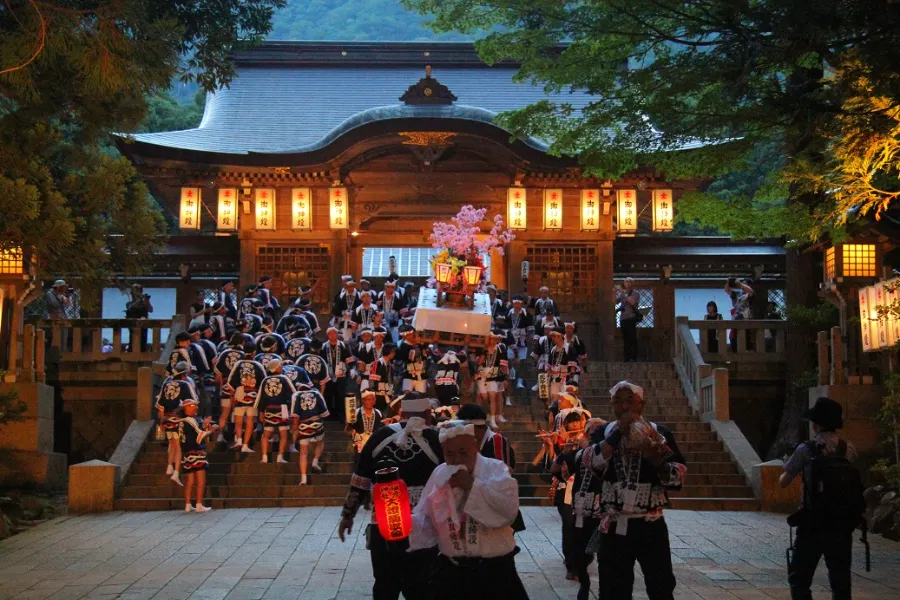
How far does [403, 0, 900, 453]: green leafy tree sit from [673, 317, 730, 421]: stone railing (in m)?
5.21

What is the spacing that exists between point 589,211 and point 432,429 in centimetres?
1603

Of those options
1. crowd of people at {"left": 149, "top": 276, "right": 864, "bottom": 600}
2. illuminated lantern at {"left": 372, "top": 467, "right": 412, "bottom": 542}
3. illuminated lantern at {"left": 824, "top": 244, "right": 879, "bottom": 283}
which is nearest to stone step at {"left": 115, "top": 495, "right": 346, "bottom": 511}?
crowd of people at {"left": 149, "top": 276, "right": 864, "bottom": 600}

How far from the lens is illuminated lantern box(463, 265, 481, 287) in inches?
703

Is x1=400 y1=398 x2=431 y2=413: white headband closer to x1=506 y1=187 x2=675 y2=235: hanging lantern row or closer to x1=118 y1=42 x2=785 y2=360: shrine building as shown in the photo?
x1=118 y1=42 x2=785 y2=360: shrine building

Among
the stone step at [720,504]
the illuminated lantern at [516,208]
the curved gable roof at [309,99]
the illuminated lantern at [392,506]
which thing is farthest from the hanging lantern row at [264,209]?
the illuminated lantern at [392,506]

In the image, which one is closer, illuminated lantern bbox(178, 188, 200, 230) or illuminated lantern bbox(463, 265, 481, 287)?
illuminated lantern bbox(463, 265, 481, 287)

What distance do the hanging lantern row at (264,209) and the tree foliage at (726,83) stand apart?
10.4 m

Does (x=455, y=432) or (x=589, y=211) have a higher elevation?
(x=589, y=211)

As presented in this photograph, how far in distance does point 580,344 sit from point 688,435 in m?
2.24

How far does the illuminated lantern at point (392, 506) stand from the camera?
22.5ft

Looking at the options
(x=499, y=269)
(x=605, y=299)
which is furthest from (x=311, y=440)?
(x=499, y=269)

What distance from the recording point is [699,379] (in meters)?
18.3

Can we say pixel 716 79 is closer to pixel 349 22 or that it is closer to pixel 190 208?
pixel 190 208

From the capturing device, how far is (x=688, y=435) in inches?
680
